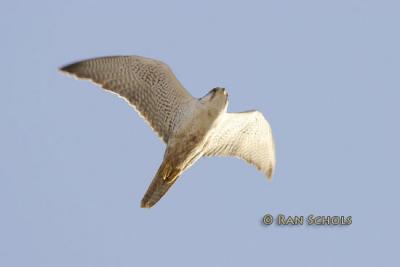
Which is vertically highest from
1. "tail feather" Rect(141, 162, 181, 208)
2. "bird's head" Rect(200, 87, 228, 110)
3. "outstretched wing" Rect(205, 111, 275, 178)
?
"bird's head" Rect(200, 87, 228, 110)

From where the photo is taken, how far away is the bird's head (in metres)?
13.4

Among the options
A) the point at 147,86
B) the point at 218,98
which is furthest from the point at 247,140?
the point at 147,86

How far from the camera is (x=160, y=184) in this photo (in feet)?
44.0

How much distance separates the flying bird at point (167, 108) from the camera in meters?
13.5

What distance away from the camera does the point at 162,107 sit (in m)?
14.1

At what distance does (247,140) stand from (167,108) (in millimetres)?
1951

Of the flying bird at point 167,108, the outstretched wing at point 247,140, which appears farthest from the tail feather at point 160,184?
the outstretched wing at point 247,140

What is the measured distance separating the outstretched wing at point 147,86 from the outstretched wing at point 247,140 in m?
0.94

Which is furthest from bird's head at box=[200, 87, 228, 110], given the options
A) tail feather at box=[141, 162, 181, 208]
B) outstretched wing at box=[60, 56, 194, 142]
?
tail feather at box=[141, 162, 181, 208]

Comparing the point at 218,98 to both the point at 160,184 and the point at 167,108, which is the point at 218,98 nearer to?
the point at 167,108

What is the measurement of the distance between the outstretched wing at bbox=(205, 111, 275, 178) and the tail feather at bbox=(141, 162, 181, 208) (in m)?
1.03

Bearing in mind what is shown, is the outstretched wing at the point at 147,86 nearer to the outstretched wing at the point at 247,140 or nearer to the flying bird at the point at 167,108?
the flying bird at the point at 167,108

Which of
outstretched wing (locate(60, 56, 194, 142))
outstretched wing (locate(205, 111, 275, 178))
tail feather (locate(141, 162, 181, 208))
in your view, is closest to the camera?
tail feather (locate(141, 162, 181, 208))

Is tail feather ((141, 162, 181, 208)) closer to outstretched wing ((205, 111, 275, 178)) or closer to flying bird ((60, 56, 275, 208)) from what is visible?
flying bird ((60, 56, 275, 208))
